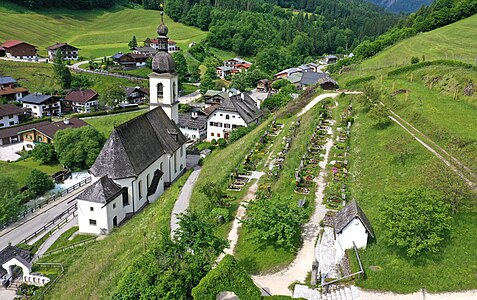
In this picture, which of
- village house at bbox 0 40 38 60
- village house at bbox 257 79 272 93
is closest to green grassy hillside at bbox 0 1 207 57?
village house at bbox 0 40 38 60

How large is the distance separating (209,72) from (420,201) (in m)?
92.8

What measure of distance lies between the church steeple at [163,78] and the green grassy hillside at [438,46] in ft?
122

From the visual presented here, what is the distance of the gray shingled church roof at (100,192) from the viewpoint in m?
34.3

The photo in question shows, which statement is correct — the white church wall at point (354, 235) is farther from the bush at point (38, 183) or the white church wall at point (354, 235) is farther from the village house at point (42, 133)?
the village house at point (42, 133)

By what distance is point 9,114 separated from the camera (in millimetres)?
73438

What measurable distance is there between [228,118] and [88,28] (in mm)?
110044

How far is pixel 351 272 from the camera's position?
72.7ft

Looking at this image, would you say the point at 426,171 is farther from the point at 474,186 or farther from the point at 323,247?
the point at 323,247

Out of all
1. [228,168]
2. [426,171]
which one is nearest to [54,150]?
[228,168]

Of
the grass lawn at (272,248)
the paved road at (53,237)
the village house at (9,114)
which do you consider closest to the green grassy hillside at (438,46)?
the grass lawn at (272,248)

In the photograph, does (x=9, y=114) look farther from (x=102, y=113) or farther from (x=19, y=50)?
(x=19, y=50)

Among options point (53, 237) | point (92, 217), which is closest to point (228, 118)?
point (92, 217)

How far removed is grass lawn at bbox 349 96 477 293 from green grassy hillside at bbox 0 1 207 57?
365 ft

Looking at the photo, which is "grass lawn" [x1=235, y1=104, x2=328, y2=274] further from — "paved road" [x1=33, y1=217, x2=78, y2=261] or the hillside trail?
"paved road" [x1=33, y1=217, x2=78, y2=261]
